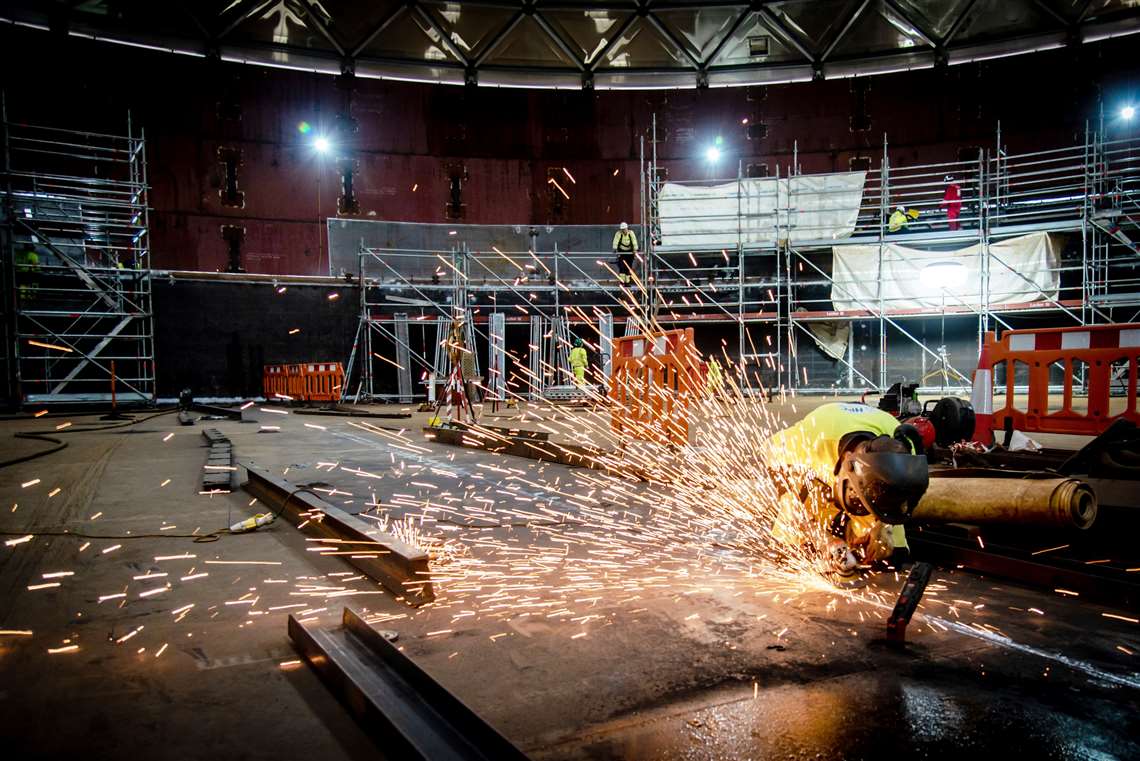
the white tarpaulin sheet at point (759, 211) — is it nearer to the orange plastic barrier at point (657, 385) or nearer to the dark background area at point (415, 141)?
the dark background area at point (415, 141)

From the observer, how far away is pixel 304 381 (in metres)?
16.3

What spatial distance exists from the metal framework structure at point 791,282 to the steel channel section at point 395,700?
44.3 ft

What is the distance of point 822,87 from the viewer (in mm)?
21875

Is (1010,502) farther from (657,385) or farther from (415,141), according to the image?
(415,141)

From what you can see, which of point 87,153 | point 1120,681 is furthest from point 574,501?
point 87,153

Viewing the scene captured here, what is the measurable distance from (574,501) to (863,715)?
3.13 meters

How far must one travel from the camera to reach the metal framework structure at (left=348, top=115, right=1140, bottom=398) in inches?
557

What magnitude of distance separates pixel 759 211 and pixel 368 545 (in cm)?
1501

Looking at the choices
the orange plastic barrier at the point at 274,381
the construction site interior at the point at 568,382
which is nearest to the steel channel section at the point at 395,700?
the construction site interior at the point at 568,382

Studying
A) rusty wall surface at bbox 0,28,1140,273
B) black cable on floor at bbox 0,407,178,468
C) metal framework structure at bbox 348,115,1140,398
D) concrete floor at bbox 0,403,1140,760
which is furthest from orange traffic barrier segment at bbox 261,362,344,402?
concrete floor at bbox 0,403,1140,760

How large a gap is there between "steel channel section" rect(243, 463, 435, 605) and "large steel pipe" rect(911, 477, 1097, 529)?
2594 mm

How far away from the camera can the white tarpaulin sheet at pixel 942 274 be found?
13.9 meters

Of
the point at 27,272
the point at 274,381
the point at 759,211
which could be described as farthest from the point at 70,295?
the point at 759,211

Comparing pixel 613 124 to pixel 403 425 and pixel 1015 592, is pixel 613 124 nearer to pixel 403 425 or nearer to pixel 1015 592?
pixel 403 425
